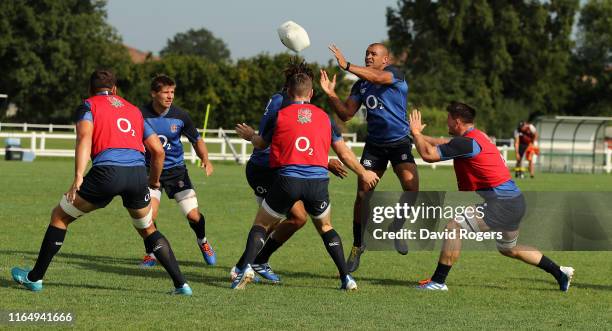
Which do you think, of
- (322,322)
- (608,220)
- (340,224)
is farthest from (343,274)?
(340,224)

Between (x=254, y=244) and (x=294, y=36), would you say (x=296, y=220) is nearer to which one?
(x=254, y=244)

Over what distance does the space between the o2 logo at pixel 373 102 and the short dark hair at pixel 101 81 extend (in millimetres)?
3021

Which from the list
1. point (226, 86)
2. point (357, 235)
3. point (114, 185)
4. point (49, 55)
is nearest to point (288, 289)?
point (357, 235)

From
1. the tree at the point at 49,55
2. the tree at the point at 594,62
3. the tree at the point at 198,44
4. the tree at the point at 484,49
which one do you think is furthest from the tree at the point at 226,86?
the tree at the point at 198,44

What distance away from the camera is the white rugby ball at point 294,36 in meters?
11.7

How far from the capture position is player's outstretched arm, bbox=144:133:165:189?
9266 millimetres

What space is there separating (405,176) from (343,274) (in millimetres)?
1945

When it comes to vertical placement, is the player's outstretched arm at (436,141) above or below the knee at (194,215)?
above

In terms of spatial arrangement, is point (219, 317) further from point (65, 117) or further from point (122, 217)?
point (65, 117)

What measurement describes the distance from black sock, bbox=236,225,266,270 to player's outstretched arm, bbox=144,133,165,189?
1077 millimetres

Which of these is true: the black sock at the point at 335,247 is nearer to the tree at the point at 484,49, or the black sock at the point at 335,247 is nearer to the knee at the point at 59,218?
the knee at the point at 59,218

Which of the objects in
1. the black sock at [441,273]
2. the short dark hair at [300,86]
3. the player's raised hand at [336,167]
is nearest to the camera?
the short dark hair at [300,86]

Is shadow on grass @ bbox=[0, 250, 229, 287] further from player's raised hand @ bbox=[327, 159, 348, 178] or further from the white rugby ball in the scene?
the white rugby ball

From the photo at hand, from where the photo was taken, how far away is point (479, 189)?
9719 mm
